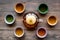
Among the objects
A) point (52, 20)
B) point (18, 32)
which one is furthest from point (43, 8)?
point (18, 32)

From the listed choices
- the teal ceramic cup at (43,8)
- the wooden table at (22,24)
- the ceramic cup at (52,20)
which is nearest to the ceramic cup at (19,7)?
the wooden table at (22,24)

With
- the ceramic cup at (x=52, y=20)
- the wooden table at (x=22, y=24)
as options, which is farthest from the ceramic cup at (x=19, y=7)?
the ceramic cup at (x=52, y=20)

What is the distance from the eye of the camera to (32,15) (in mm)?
1776

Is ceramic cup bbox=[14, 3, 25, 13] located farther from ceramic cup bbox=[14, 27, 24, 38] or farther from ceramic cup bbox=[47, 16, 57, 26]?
ceramic cup bbox=[47, 16, 57, 26]

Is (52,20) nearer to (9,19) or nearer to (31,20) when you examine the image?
(31,20)

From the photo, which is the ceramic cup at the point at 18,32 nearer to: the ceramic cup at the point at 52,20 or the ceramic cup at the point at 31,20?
the ceramic cup at the point at 31,20

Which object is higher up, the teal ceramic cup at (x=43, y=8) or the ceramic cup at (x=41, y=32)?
the teal ceramic cup at (x=43, y=8)

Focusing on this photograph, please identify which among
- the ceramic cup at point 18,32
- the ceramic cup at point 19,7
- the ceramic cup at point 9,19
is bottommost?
the ceramic cup at point 18,32

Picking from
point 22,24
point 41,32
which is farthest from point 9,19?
point 41,32

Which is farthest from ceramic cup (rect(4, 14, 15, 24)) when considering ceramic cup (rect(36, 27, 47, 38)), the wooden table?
ceramic cup (rect(36, 27, 47, 38))

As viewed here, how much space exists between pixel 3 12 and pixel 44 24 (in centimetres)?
49

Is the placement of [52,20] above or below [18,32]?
above

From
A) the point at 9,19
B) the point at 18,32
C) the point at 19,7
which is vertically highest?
the point at 19,7

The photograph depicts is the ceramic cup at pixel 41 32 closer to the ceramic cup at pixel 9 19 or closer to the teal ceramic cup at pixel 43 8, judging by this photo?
the teal ceramic cup at pixel 43 8
